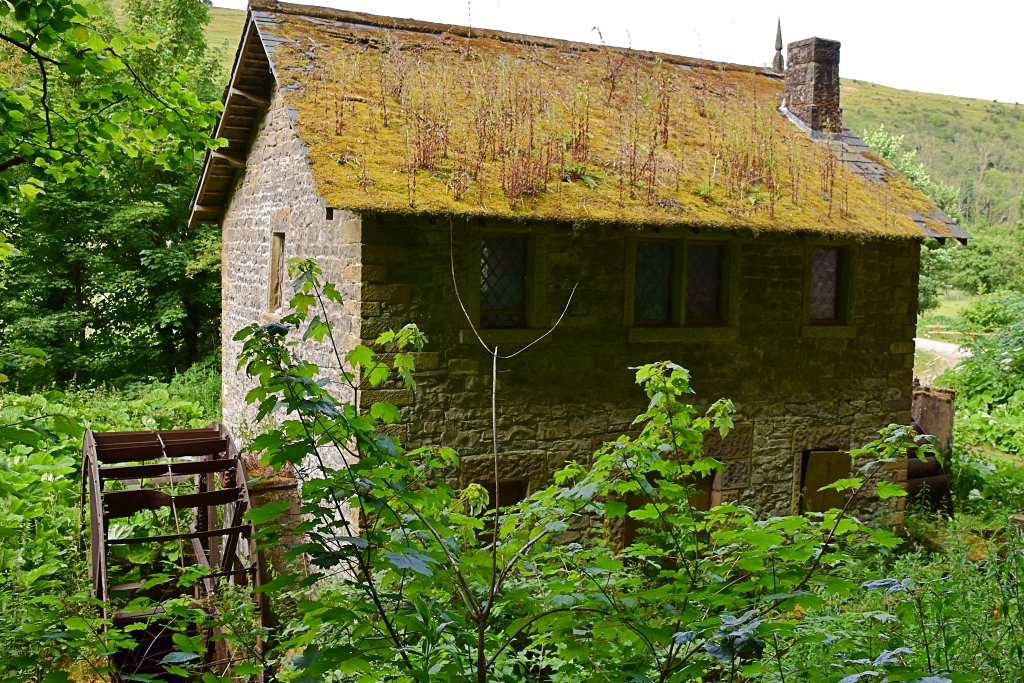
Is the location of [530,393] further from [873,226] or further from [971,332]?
[971,332]

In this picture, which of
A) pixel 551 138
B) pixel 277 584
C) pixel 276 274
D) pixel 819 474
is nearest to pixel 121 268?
pixel 276 274

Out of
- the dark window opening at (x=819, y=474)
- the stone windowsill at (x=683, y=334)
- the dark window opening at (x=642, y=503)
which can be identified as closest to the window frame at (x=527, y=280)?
the stone windowsill at (x=683, y=334)

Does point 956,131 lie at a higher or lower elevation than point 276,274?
higher

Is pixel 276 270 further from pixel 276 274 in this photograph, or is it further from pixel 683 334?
pixel 683 334

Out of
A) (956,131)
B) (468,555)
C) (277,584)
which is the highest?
(956,131)

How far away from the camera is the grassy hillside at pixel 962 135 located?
2242 inches

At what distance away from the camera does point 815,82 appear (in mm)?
11164

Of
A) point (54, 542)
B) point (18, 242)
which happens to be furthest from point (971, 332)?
point (18, 242)

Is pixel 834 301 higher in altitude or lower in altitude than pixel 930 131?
lower

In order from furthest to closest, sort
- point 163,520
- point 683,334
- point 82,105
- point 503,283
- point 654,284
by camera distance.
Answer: point 163,520
point 654,284
point 683,334
point 503,283
point 82,105

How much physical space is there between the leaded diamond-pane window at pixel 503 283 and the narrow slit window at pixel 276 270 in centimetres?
299

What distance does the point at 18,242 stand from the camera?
16.0m

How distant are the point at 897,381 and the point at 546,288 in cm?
513

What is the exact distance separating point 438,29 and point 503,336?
182 inches
